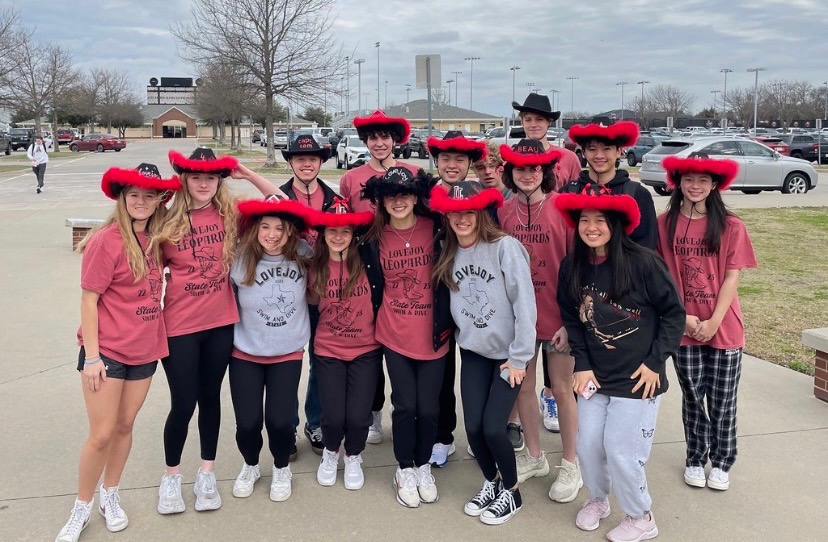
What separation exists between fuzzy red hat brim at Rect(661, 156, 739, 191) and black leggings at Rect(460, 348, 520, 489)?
1.30 m

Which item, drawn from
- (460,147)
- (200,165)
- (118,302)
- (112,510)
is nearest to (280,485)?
(112,510)

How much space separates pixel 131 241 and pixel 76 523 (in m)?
1.30

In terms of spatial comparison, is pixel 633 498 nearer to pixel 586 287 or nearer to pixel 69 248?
pixel 586 287

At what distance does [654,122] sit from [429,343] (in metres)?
82.8

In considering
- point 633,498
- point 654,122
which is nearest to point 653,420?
point 633,498

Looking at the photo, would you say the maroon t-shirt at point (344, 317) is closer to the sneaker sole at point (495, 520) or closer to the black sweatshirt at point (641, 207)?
the sneaker sole at point (495, 520)

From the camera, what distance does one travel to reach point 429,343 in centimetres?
364

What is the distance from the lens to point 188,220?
3463mm

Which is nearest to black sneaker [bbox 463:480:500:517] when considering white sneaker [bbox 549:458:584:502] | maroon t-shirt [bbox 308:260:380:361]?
white sneaker [bbox 549:458:584:502]

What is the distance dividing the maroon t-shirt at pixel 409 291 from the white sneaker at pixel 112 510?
1.48m

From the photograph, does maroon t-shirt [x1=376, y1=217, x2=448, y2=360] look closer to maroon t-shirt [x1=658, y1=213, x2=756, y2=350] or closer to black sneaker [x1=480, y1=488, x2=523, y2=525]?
black sneaker [x1=480, y1=488, x2=523, y2=525]

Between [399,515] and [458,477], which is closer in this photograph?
[399,515]

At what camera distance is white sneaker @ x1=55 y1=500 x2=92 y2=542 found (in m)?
3.17

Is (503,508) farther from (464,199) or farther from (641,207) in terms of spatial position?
(641,207)
